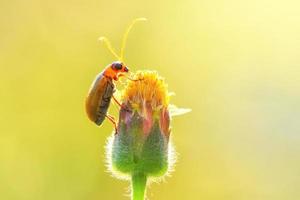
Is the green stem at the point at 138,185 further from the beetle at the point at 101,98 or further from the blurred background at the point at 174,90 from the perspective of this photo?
the blurred background at the point at 174,90

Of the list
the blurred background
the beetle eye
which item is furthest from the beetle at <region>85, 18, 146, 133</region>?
the blurred background

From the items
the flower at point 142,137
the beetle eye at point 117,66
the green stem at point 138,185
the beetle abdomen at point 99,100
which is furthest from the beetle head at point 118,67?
the green stem at point 138,185

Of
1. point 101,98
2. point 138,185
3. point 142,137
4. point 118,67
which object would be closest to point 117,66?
point 118,67

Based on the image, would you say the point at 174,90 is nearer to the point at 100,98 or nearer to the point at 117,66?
the point at 117,66

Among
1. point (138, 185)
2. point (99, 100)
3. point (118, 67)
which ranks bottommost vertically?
point (138, 185)

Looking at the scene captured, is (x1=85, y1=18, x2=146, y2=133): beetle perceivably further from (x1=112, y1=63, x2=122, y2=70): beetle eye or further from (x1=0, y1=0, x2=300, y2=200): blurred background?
(x1=0, y1=0, x2=300, y2=200): blurred background
